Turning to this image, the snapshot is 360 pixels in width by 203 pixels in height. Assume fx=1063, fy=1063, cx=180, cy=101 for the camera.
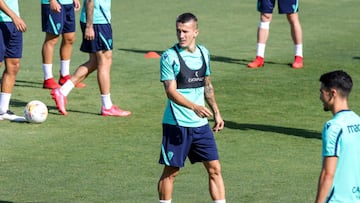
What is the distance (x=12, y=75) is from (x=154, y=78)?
12.4 feet

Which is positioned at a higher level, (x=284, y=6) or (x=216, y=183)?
(x=284, y=6)

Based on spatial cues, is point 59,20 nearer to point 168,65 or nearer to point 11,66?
point 11,66

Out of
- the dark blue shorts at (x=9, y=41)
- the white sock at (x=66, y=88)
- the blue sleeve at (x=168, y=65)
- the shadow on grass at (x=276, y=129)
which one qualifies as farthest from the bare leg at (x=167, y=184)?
the white sock at (x=66, y=88)

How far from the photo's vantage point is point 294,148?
45.0 feet

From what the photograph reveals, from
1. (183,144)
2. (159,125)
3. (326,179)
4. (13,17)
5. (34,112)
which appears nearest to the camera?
(326,179)

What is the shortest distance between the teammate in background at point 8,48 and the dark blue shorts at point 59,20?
6.87 feet

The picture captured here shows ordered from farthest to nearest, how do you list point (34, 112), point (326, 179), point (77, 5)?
1. point (77, 5)
2. point (34, 112)
3. point (326, 179)

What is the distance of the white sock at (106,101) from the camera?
1534 centimetres

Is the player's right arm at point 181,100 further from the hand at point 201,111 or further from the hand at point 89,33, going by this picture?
the hand at point 89,33

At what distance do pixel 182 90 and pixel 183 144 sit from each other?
0.53 m

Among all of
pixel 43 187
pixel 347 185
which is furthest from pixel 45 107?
pixel 347 185

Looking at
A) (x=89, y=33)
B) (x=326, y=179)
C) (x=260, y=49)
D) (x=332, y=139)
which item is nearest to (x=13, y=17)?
(x=89, y=33)

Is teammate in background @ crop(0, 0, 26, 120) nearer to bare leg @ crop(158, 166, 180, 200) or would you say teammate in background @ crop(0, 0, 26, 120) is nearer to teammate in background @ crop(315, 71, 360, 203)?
bare leg @ crop(158, 166, 180, 200)

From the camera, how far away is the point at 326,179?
786 cm
